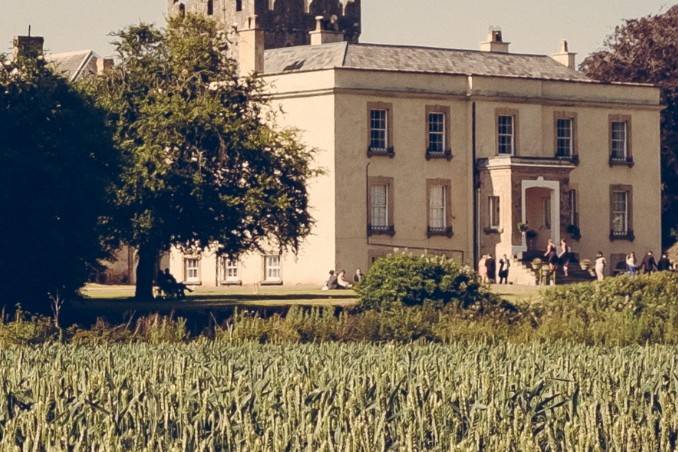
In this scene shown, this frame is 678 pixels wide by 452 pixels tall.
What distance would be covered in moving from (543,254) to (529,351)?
4774 cm

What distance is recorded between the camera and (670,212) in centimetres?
8306

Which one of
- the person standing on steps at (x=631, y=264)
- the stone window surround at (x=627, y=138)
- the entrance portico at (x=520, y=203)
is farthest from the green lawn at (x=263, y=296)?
the stone window surround at (x=627, y=138)

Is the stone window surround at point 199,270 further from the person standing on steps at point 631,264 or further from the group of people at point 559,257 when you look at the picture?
the person standing on steps at point 631,264

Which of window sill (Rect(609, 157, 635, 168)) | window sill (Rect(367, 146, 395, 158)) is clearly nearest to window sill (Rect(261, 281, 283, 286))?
window sill (Rect(367, 146, 395, 158))

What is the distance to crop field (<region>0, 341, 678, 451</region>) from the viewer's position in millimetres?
16297

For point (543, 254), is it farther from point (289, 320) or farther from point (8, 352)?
point (8, 352)

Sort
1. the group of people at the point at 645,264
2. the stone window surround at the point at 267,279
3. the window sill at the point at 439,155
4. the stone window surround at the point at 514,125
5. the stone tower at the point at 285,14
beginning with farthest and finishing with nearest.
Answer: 1. the stone tower at the point at 285,14
2. the stone window surround at the point at 514,125
3. the window sill at the point at 439,155
4. the stone window surround at the point at 267,279
5. the group of people at the point at 645,264

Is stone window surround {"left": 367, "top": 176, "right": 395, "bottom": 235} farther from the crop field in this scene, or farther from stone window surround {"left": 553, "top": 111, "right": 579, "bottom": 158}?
the crop field

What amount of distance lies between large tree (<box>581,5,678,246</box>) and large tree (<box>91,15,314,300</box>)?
26.1 m

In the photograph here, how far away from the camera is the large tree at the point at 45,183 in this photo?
44234 mm

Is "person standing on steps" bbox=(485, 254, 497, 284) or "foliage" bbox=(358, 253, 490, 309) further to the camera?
"person standing on steps" bbox=(485, 254, 497, 284)

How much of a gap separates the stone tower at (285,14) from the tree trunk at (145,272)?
51.2m

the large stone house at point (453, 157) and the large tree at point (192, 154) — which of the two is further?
the large stone house at point (453, 157)

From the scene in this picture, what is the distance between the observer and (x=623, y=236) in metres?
76.8
